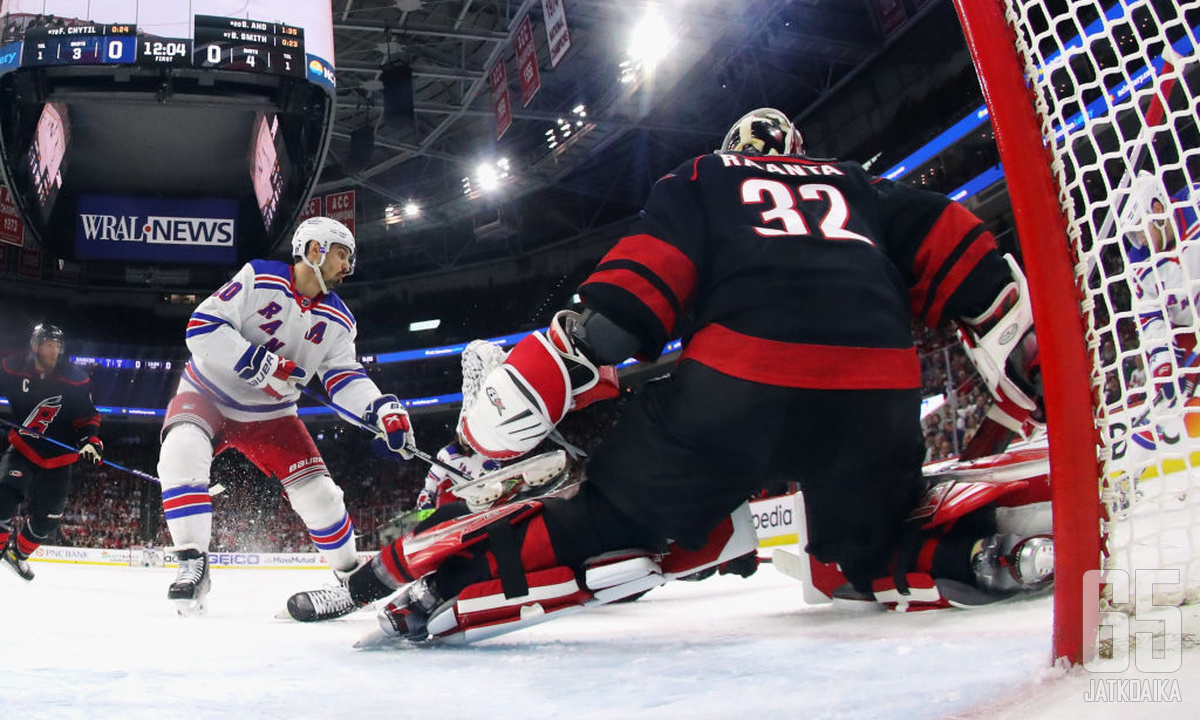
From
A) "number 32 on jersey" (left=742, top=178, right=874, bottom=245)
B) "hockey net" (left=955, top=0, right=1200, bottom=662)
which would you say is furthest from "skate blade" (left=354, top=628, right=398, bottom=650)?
"hockey net" (left=955, top=0, right=1200, bottom=662)

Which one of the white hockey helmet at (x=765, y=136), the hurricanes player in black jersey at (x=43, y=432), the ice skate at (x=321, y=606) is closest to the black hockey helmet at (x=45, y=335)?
the hurricanes player in black jersey at (x=43, y=432)

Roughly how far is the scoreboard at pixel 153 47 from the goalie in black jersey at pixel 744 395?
670 cm

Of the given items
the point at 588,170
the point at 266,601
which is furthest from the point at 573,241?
the point at 266,601

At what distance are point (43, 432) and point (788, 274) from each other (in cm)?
521

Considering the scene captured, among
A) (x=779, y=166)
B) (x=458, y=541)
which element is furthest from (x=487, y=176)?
(x=458, y=541)

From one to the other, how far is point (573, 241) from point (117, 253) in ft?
37.1

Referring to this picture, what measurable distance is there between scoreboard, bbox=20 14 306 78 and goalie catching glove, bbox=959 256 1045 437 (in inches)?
275

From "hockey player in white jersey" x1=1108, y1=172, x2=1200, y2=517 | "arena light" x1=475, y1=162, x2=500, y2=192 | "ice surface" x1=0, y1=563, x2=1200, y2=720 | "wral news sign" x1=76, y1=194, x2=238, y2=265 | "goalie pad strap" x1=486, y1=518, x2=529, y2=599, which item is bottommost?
"ice surface" x1=0, y1=563, x2=1200, y2=720

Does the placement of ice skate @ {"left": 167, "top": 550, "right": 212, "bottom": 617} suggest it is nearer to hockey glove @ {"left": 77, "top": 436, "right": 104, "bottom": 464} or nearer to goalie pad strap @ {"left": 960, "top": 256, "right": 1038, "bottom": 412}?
hockey glove @ {"left": 77, "top": 436, "right": 104, "bottom": 464}

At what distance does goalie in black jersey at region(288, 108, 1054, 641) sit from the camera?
1476 mm

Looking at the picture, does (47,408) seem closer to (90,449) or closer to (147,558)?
(90,449)

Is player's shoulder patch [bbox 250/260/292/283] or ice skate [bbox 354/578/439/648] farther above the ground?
player's shoulder patch [bbox 250/260/292/283]

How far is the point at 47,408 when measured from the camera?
5.07 meters

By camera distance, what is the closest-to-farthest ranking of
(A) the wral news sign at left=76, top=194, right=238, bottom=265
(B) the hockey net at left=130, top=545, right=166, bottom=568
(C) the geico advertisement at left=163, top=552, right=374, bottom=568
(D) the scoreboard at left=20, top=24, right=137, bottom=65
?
(D) the scoreboard at left=20, top=24, right=137, bottom=65, (A) the wral news sign at left=76, top=194, right=238, bottom=265, (B) the hockey net at left=130, top=545, right=166, bottom=568, (C) the geico advertisement at left=163, top=552, right=374, bottom=568
